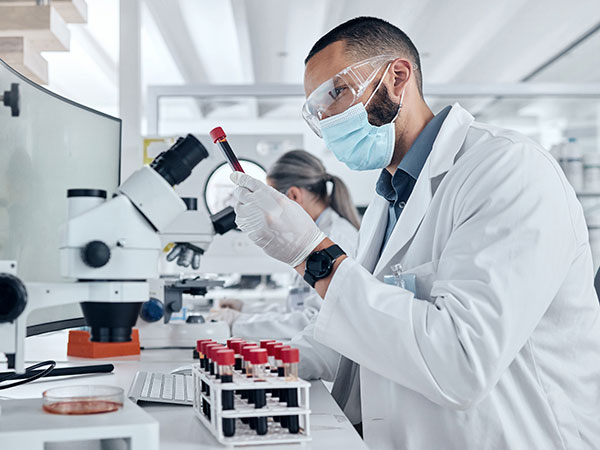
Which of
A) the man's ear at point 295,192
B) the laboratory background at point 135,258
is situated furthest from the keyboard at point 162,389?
the man's ear at point 295,192

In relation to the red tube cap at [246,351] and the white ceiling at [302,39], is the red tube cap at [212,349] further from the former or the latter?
the white ceiling at [302,39]

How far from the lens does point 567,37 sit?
5.28 m

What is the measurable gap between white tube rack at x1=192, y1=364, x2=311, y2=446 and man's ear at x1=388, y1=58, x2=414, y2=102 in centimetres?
78

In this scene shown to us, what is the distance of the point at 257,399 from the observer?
0.84 meters

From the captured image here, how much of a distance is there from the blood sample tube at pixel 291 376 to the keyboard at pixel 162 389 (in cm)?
28

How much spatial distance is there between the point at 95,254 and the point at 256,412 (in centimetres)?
31

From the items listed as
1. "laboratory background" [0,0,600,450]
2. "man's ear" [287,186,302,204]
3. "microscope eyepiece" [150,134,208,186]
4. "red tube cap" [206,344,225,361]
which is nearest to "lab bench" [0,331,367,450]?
"laboratory background" [0,0,600,450]

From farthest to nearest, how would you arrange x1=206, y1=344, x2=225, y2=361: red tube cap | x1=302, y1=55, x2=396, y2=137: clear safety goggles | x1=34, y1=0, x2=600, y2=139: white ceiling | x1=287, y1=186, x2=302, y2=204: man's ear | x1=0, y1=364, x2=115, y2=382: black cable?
x1=34, y1=0, x2=600, y2=139: white ceiling < x1=287, y1=186, x2=302, y2=204: man's ear < x1=302, y1=55, x2=396, y2=137: clear safety goggles < x1=0, y1=364, x2=115, y2=382: black cable < x1=206, y1=344, x2=225, y2=361: red tube cap

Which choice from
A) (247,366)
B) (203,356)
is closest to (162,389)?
(203,356)

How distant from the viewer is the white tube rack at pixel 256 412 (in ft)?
2.73

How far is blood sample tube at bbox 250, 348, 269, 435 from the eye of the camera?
84 centimetres

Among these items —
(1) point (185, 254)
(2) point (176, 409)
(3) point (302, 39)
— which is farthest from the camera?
(3) point (302, 39)

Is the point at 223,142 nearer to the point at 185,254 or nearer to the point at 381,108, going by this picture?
the point at 381,108

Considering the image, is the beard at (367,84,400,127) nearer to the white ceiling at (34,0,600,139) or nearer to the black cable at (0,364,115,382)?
the black cable at (0,364,115,382)
